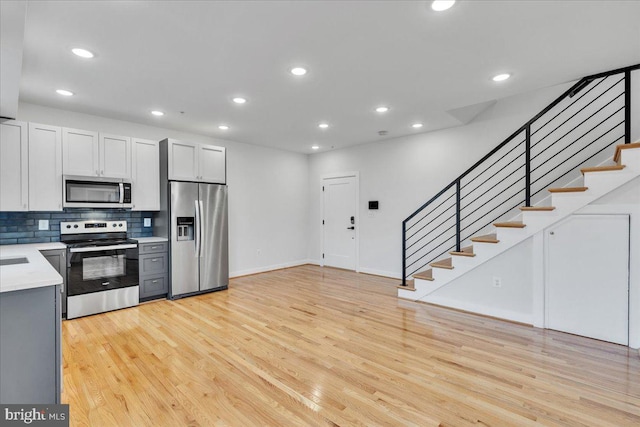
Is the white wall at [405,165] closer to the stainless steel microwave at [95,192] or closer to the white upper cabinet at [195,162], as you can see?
the white upper cabinet at [195,162]

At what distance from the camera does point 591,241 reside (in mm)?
3131

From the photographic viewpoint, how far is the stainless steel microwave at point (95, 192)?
12.4ft

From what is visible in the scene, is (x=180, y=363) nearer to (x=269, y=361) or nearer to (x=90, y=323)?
(x=269, y=361)

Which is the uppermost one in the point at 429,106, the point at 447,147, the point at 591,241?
the point at 429,106

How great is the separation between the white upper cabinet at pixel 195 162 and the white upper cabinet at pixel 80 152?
35.0 inches

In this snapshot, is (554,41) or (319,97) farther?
(319,97)

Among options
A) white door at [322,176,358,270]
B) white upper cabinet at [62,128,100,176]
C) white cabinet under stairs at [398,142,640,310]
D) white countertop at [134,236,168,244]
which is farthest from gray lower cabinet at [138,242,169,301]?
white cabinet under stairs at [398,142,640,310]

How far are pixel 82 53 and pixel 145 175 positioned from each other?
2.13 meters

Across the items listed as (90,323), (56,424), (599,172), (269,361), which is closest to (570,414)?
(269,361)

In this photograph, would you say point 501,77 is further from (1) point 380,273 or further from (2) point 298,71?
(1) point 380,273

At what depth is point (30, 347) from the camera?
1626 mm

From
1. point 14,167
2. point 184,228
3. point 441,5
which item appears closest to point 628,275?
point 441,5

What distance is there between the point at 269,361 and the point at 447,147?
432 centimetres

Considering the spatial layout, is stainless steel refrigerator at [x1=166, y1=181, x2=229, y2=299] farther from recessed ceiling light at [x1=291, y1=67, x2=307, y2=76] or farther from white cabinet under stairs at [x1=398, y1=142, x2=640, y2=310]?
white cabinet under stairs at [x1=398, y1=142, x2=640, y2=310]
